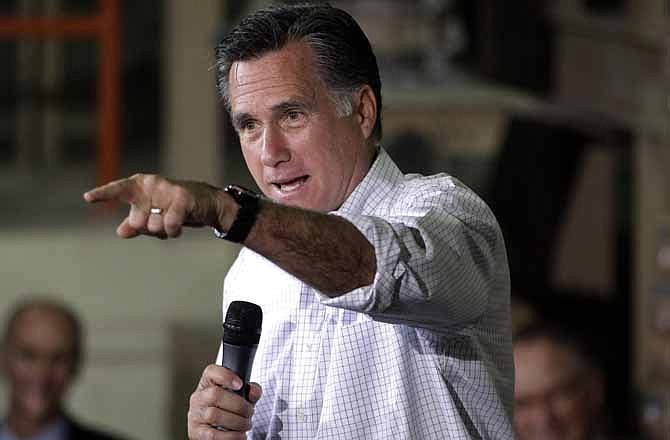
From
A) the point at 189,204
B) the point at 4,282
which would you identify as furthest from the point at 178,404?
the point at 189,204

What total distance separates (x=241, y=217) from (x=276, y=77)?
12.2 inches

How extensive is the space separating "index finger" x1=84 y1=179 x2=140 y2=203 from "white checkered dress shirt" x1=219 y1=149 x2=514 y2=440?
28 centimetres

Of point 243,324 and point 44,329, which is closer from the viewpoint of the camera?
point 243,324

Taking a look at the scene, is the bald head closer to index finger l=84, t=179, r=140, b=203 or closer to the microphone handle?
the microphone handle

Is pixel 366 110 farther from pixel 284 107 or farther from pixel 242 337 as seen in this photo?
pixel 242 337

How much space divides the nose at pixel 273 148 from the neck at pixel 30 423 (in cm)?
319

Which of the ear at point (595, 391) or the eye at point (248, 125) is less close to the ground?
the eye at point (248, 125)

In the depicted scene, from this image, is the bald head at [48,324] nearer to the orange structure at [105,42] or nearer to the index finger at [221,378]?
the orange structure at [105,42]

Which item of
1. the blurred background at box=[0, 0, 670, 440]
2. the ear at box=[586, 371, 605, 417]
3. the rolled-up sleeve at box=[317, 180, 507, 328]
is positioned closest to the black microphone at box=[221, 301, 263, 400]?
the rolled-up sleeve at box=[317, 180, 507, 328]

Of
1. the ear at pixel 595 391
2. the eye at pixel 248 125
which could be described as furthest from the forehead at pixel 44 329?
the eye at pixel 248 125

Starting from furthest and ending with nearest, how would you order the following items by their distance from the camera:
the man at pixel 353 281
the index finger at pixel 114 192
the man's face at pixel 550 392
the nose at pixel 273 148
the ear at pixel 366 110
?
1. the man's face at pixel 550 392
2. the ear at pixel 366 110
3. the nose at pixel 273 148
4. the man at pixel 353 281
5. the index finger at pixel 114 192

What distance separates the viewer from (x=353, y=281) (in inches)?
64.6

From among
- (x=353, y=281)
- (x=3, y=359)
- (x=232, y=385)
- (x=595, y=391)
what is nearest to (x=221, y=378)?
(x=232, y=385)

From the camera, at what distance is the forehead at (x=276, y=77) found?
183 centimetres
